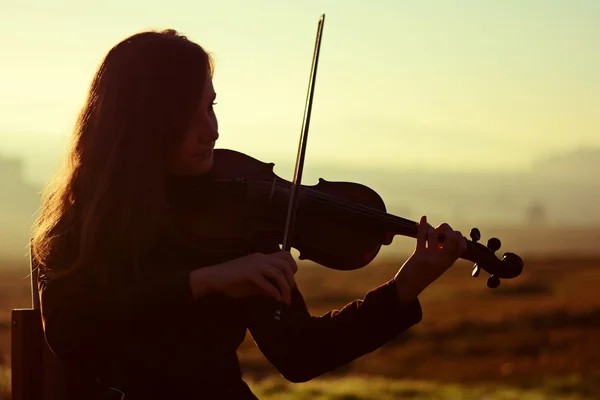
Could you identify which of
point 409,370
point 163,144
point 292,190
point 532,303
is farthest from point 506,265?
point 532,303

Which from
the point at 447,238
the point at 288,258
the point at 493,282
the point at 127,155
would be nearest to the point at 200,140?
the point at 127,155

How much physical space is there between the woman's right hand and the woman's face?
1.27 ft

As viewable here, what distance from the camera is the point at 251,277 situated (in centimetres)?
216

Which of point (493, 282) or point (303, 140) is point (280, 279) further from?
point (493, 282)

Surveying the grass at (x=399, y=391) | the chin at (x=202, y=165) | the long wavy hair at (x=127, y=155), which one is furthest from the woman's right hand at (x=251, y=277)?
the grass at (x=399, y=391)

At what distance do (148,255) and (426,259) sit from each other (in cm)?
76

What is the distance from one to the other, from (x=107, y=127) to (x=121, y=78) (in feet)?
0.44

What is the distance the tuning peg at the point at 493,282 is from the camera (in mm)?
2957

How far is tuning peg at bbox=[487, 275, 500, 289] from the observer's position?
2957 millimetres

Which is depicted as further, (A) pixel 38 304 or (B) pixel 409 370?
(B) pixel 409 370

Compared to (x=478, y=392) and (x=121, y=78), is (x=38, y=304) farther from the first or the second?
(x=478, y=392)

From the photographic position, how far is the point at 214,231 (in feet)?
8.86

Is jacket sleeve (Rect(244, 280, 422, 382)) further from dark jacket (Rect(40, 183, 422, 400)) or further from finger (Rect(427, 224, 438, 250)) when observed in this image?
finger (Rect(427, 224, 438, 250))

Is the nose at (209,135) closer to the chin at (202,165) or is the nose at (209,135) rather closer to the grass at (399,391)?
the chin at (202,165)
